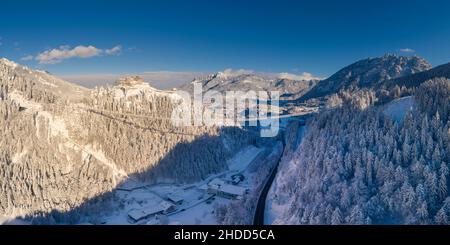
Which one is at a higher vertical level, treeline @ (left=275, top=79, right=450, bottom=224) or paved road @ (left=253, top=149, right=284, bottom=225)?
treeline @ (left=275, top=79, right=450, bottom=224)

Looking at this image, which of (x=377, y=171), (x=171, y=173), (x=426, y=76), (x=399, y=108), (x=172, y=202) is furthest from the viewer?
(x=426, y=76)

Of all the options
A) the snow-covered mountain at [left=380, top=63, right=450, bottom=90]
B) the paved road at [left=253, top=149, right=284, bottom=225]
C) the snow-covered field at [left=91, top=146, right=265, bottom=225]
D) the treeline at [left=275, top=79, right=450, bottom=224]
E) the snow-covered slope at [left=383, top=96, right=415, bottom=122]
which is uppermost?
the snow-covered mountain at [left=380, top=63, right=450, bottom=90]

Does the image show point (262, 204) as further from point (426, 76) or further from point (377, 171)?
point (426, 76)

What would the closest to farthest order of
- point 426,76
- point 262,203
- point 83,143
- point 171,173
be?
point 262,203
point 83,143
point 171,173
point 426,76

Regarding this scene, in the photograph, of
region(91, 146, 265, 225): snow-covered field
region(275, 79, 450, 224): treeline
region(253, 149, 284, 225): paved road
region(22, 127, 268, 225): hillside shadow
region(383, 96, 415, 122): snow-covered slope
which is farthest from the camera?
region(91, 146, 265, 225): snow-covered field

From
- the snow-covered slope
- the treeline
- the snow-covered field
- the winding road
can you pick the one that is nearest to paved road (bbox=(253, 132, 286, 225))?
the winding road

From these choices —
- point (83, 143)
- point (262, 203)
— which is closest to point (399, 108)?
point (262, 203)

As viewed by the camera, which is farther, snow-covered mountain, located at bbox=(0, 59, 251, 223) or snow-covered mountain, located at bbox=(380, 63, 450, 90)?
snow-covered mountain, located at bbox=(380, 63, 450, 90)

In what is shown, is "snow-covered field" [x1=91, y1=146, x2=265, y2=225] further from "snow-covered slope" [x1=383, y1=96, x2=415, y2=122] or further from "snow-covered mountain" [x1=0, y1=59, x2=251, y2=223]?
"snow-covered slope" [x1=383, y1=96, x2=415, y2=122]

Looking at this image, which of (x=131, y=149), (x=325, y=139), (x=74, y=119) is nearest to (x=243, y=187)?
(x=325, y=139)

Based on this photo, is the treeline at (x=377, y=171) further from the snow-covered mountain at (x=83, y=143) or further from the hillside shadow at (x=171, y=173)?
the snow-covered mountain at (x=83, y=143)

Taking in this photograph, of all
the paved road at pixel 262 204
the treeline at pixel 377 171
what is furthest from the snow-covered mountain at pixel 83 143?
the treeline at pixel 377 171
